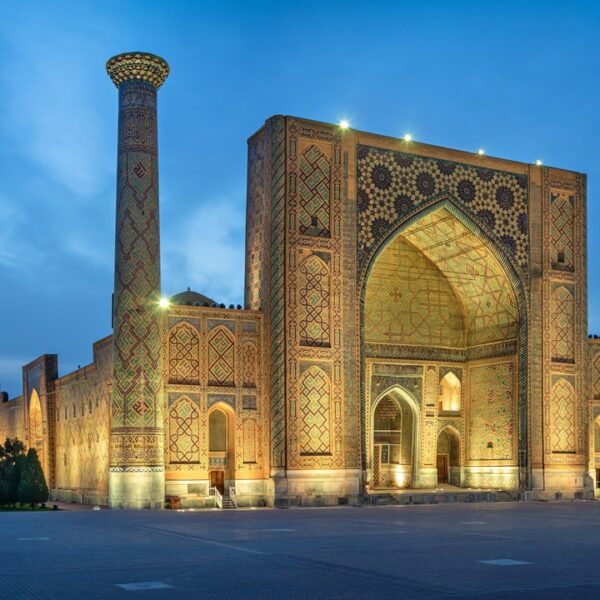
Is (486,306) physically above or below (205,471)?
above

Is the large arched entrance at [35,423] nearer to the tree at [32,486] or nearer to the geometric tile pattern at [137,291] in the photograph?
the tree at [32,486]

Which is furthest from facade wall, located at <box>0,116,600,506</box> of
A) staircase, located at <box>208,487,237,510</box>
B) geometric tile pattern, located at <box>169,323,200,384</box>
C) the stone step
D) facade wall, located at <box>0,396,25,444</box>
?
facade wall, located at <box>0,396,25,444</box>

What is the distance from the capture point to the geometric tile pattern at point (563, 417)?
19.7m

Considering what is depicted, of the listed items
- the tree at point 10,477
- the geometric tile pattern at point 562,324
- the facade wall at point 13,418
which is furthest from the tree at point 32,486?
the geometric tile pattern at point 562,324

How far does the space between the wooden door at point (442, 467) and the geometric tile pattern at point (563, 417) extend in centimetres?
279

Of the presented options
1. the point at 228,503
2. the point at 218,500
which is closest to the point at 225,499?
the point at 228,503

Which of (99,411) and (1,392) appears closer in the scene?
(99,411)

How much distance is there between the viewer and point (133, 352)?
15.8 m

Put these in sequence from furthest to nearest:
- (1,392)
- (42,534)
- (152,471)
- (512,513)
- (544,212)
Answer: (1,392)
(544,212)
(152,471)
(512,513)
(42,534)

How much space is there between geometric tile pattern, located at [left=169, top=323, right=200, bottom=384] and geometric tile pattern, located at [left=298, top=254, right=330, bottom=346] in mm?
1961

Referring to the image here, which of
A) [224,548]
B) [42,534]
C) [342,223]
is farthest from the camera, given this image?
[342,223]

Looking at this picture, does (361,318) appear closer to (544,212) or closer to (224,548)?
(544,212)

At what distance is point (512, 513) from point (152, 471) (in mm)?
5909

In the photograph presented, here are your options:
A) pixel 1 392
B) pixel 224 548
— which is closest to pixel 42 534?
pixel 224 548
